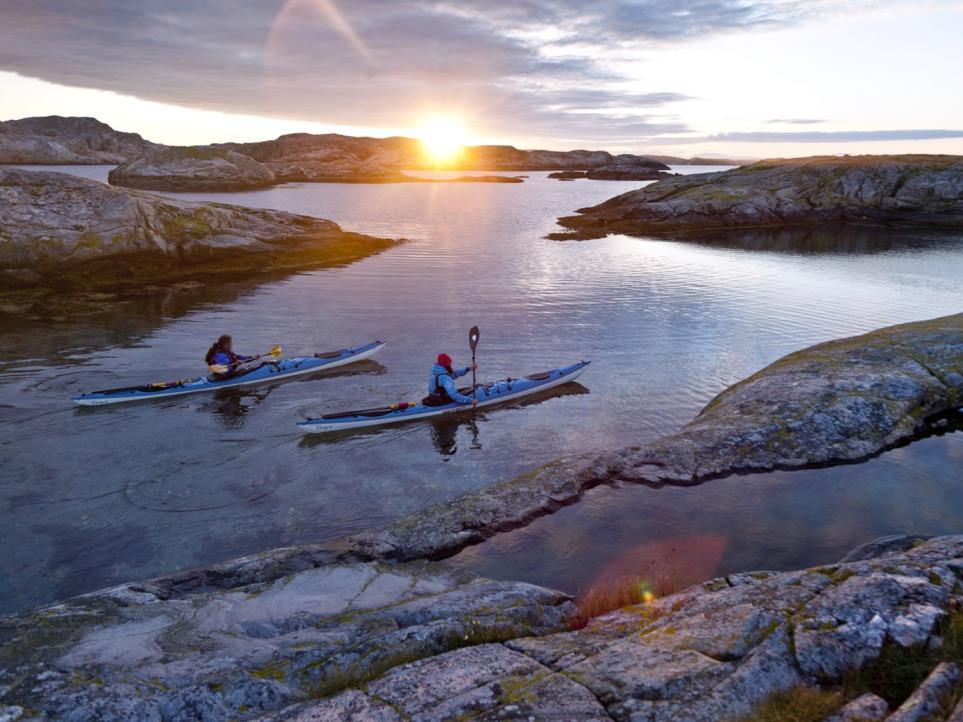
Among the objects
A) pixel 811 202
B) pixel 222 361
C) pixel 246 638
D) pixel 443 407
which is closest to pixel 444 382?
pixel 443 407

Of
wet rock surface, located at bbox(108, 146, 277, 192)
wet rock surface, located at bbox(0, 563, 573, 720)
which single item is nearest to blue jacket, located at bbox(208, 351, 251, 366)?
wet rock surface, located at bbox(0, 563, 573, 720)

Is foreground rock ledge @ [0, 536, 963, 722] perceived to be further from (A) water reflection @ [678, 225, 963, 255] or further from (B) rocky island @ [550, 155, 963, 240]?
(B) rocky island @ [550, 155, 963, 240]

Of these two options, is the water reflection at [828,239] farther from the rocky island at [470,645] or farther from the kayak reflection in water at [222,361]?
the rocky island at [470,645]

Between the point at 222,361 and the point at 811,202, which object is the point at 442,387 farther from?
the point at 811,202

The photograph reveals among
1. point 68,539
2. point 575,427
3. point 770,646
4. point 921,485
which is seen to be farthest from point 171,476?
point 921,485

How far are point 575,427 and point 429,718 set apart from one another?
13.2 m

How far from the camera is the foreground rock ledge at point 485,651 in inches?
225

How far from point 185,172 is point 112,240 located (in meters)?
94.8

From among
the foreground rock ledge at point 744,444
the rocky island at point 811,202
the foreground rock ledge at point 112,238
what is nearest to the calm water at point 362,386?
the foreground rock ledge at point 744,444

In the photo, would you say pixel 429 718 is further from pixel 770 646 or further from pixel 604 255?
pixel 604 255

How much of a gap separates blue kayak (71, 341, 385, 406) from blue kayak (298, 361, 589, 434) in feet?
16.3

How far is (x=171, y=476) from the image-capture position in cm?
1511

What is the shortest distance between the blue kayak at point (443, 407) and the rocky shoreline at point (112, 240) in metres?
23.6

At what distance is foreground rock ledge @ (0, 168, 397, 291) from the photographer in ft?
109
